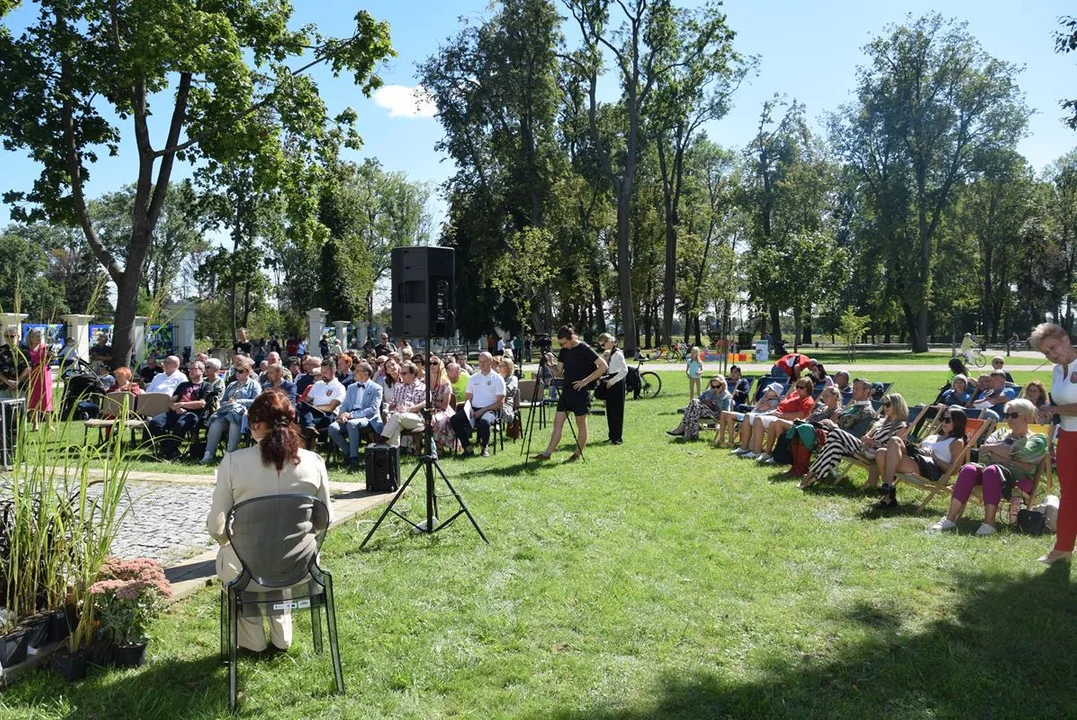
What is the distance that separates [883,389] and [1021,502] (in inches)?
166

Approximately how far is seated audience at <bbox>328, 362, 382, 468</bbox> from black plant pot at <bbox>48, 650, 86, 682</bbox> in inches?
211

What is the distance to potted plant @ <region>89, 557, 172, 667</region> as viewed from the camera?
3.57 m

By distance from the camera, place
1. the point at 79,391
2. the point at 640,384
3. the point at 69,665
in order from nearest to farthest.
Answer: the point at 69,665, the point at 79,391, the point at 640,384

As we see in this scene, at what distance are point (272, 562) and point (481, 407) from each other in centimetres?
676

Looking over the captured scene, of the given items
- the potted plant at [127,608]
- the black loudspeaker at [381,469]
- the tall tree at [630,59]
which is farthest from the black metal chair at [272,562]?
the tall tree at [630,59]

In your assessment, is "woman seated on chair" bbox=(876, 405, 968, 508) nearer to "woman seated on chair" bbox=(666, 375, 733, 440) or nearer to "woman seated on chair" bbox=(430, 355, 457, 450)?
"woman seated on chair" bbox=(666, 375, 733, 440)

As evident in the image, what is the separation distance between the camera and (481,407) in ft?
32.9

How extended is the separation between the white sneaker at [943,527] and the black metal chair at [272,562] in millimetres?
4669

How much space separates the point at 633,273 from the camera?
155 feet

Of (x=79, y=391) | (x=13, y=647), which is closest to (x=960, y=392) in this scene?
(x=13, y=647)

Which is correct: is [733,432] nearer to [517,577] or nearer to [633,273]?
[517,577]

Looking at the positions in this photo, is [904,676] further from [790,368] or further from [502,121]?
[502,121]

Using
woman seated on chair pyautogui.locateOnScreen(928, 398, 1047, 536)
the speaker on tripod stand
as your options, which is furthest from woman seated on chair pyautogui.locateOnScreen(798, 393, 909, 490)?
the speaker on tripod stand

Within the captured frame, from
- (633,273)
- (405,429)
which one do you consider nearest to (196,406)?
(405,429)
